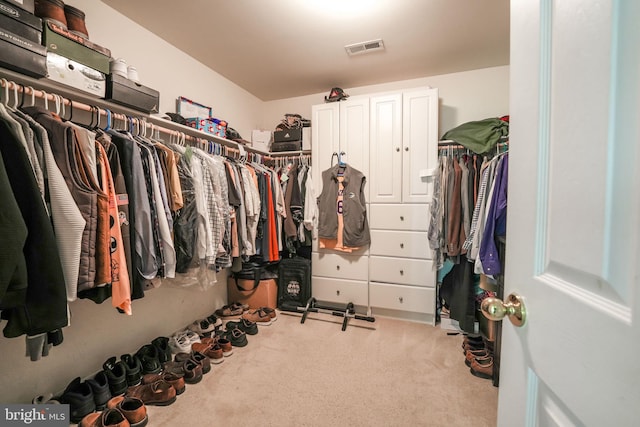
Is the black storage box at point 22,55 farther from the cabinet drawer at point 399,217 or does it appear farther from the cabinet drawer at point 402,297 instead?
the cabinet drawer at point 402,297

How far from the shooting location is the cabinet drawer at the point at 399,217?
7.94 feet

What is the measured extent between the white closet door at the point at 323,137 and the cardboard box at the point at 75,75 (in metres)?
1.72

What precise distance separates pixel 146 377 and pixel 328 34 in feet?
8.75

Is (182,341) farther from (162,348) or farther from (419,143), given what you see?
(419,143)

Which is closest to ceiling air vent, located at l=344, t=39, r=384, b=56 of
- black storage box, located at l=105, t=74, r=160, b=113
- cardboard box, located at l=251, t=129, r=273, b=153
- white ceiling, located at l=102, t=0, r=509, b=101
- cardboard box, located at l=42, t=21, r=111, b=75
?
white ceiling, located at l=102, t=0, r=509, b=101

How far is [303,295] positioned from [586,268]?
98.0 inches

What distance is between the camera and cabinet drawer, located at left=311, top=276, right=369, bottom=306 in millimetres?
2609

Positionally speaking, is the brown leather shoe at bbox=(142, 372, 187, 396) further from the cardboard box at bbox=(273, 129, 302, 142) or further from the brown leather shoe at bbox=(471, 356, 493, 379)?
the cardboard box at bbox=(273, 129, 302, 142)

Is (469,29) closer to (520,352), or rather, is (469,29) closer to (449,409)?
(520,352)

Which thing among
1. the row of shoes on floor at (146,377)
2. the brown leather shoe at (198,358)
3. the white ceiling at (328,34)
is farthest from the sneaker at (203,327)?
the white ceiling at (328,34)

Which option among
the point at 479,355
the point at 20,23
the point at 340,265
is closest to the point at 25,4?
the point at 20,23

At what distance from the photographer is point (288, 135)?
9.41 ft

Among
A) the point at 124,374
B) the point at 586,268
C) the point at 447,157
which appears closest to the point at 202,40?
the point at 447,157

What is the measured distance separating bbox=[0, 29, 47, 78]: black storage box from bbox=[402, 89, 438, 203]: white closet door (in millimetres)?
2360
